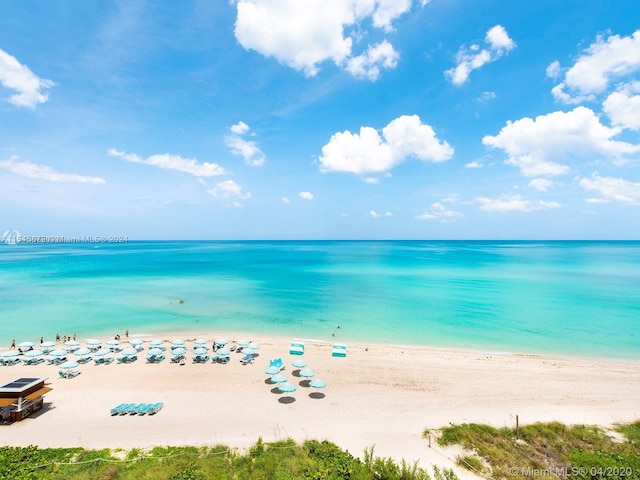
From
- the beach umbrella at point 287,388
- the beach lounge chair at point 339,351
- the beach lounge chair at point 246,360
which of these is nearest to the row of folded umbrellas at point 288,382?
the beach umbrella at point 287,388

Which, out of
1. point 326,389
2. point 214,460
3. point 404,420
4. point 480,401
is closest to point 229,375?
point 326,389

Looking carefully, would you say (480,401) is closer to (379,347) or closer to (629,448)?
(629,448)

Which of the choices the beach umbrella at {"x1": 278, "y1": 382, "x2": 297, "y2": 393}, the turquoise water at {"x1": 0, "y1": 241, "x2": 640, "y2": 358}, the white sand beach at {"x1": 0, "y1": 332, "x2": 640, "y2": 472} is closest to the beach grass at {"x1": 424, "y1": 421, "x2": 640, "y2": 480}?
the white sand beach at {"x1": 0, "y1": 332, "x2": 640, "y2": 472}

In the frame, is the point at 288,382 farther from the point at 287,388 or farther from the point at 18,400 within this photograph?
the point at 18,400

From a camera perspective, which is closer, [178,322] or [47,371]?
[47,371]

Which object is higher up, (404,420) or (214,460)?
(214,460)

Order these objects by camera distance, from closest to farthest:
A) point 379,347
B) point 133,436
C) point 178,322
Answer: point 133,436
point 379,347
point 178,322

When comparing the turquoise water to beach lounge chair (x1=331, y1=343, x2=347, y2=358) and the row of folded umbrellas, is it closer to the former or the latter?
beach lounge chair (x1=331, y1=343, x2=347, y2=358)
